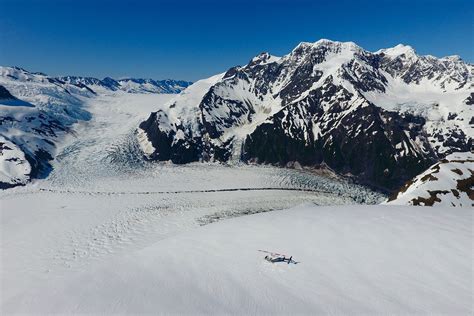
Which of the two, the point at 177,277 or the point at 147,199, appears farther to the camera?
the point at 147,199

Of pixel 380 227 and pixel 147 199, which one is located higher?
pixel 380 227

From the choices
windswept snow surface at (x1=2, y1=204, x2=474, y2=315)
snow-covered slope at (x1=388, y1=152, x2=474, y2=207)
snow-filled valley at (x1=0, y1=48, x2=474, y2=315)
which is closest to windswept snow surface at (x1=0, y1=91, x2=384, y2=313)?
snow-filled valley at (x1=0, y1=48, x2=474, y2=315)

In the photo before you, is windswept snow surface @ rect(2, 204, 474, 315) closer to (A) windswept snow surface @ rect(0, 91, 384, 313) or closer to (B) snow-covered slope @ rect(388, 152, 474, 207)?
(A) windswept snow surface @ rect(0, 91, 384, 313)

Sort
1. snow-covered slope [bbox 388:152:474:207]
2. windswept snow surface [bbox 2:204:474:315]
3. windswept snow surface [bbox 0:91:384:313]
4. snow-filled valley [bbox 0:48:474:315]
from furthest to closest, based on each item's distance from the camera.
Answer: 1. snow-covered slope [bbox 388:152:474:207]
2. windswept snow surface [bbox 0:91:384:313]
3. snow-filled valley [bbox 0:48:474:315]
4. windswept snow surface [bbox 2:204:474:315]

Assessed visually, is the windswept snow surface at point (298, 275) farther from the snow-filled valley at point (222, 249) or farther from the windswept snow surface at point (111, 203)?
the windswept snow surface at point (111, 203)

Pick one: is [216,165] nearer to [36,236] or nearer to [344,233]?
[36,236]

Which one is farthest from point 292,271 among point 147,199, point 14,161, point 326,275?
point 14,161

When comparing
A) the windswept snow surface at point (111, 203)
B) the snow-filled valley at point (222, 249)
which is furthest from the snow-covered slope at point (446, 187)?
the windswept snow surface at point (111, 203)

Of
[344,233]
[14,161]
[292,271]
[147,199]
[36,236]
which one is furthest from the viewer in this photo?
[14,161]
